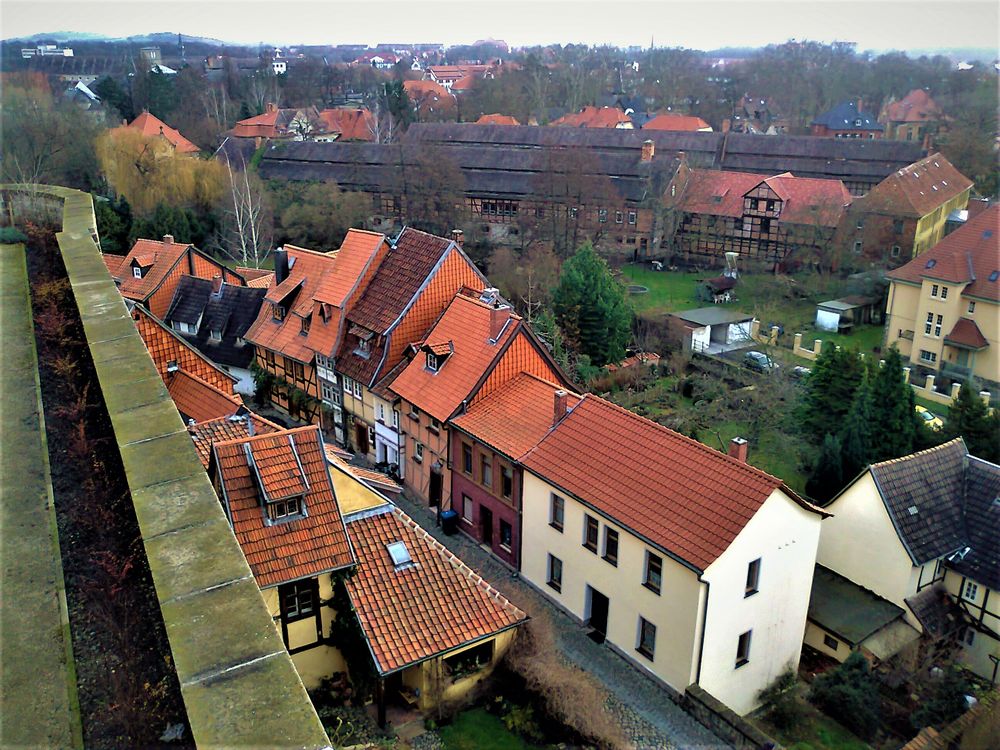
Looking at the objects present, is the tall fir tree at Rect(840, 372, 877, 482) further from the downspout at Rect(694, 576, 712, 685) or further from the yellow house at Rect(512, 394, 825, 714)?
the downspout at Rect(694, 576, 712, 685)

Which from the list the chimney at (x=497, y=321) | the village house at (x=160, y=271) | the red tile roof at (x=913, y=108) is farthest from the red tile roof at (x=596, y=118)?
the chimney at (x=497, y=321)

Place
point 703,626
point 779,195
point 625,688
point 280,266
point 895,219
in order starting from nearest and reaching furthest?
point 703,626, point 625,688, point 280,266, point 895,219, point 779,195

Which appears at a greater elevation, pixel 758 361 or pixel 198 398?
pixel 198 398

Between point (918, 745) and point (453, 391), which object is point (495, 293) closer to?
point (453, 391)

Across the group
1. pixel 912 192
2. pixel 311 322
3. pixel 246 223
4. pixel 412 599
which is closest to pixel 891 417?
pixel 412 599

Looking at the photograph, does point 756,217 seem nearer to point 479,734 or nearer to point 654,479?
point 654,479

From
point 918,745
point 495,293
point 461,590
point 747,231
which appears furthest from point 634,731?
point 747,231

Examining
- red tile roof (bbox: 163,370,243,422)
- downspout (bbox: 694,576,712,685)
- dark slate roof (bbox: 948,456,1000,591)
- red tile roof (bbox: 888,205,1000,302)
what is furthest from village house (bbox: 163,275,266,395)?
red tile roof (bbox: 888,205,1000,302)

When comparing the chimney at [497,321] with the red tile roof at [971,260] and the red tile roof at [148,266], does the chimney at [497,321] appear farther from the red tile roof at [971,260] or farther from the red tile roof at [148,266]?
the red tile roof at [971,260]
